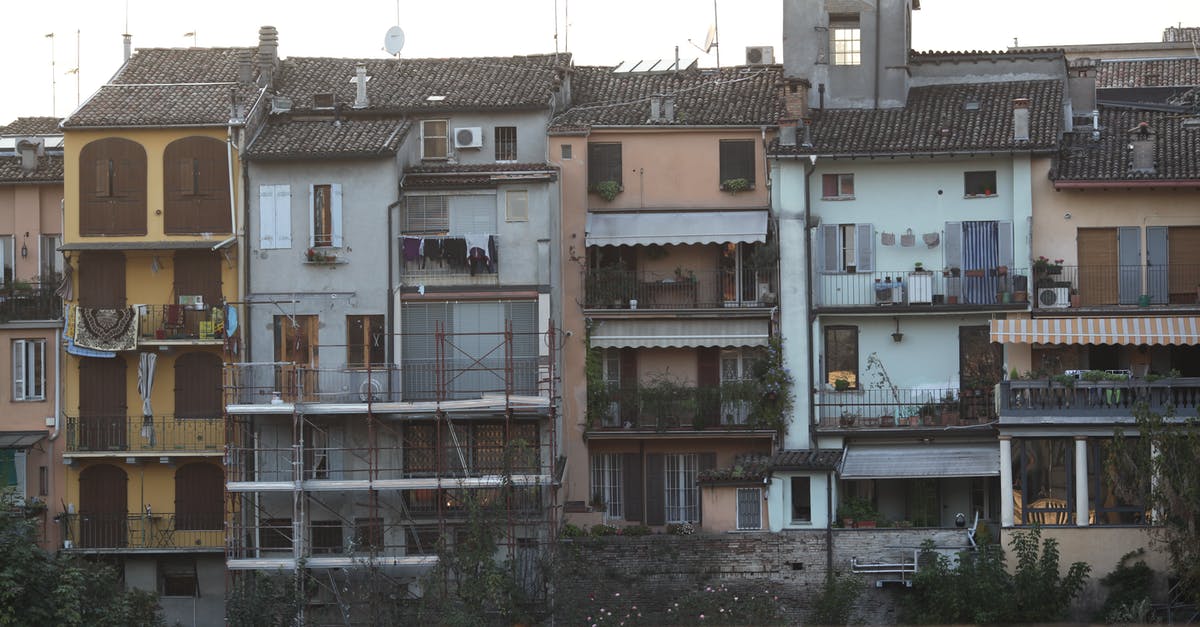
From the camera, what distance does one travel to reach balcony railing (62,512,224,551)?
186 ft

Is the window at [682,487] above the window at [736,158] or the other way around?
the other way around

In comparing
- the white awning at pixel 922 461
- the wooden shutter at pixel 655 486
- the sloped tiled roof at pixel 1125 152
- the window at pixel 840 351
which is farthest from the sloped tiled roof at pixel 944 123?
the wooden shutter at pixel 655 486

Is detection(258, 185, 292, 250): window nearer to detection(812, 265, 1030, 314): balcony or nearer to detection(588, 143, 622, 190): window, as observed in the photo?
detection(588, 143, 622, 190): window

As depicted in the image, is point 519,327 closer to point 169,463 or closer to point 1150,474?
point 169,463

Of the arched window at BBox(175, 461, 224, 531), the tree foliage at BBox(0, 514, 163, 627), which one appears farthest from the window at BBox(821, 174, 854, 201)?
the tree foliage at BBox(0, 514, 163, 627)

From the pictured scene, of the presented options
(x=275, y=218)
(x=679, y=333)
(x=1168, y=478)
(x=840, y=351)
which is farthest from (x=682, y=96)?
(x=1168, y=478)

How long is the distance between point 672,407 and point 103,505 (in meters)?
15.8

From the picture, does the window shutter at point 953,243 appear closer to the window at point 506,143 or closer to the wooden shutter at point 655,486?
the wooden shutter at point 655,486

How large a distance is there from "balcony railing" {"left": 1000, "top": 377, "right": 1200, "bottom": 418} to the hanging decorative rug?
23142 mm

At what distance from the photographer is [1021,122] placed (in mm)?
55719

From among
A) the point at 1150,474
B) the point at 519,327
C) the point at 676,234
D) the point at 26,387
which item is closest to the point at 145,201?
the point at 26,387

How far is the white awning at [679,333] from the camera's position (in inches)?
2212

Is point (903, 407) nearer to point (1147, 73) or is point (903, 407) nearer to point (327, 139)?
point (327, 139)

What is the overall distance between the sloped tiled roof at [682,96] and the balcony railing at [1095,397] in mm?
10278
